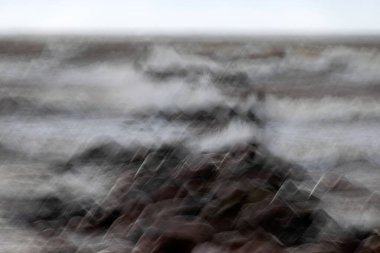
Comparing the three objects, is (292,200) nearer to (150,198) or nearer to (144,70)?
(150,198)

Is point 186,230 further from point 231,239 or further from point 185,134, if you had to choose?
point 185,134

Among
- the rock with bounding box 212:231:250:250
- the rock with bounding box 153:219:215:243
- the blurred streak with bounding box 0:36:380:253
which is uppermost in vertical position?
the blurred streak with bounding box 0:36:380:253

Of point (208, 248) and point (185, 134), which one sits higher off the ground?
point (185, 134)

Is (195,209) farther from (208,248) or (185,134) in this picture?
(185,134)

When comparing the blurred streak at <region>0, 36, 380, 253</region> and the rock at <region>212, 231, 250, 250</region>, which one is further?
the blurred streak at <region>0, 36, 380, 253</region>

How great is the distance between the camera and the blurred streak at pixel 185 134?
0.80 m

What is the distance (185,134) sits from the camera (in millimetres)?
986

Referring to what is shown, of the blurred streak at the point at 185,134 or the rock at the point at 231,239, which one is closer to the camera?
the rock at the point at 231,239

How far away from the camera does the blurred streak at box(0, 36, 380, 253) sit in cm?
80

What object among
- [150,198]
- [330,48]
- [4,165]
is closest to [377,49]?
[330,48]

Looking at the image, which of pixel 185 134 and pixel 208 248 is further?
pixel 185 134

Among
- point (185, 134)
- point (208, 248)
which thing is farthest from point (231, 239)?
point (185, 134)
